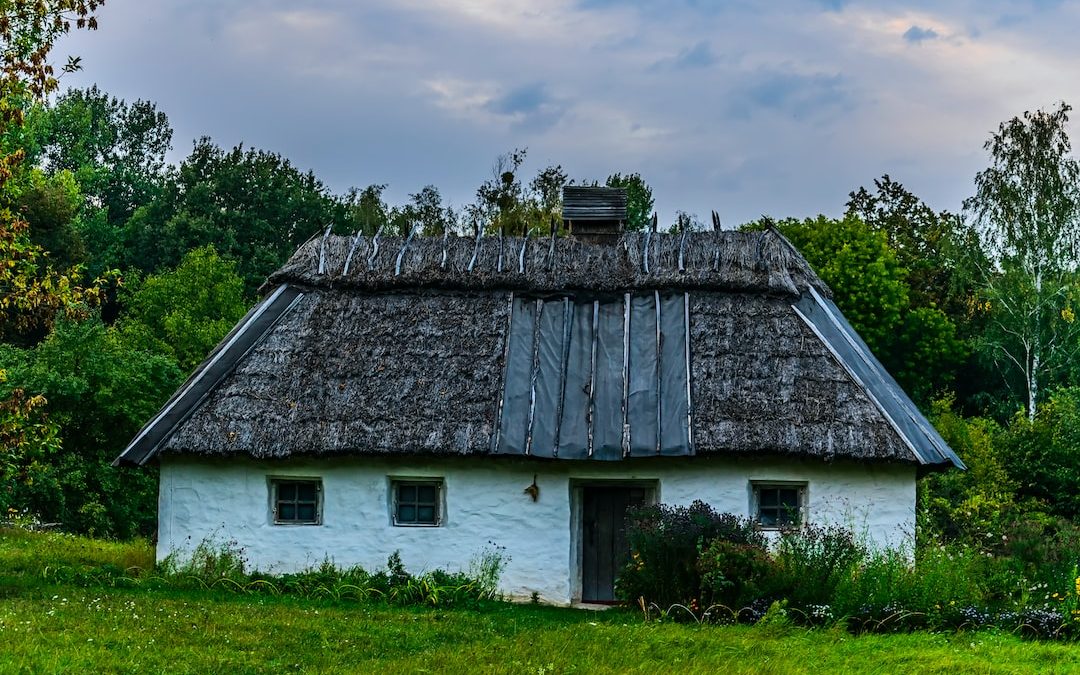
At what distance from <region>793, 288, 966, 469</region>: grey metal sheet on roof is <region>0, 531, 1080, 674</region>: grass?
4.00 metres

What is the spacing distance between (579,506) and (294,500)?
4.02m

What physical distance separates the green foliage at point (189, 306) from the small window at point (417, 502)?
18.5m

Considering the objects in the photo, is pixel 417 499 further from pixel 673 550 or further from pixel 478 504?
pixel 673 550

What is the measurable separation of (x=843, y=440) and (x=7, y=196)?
10670mm

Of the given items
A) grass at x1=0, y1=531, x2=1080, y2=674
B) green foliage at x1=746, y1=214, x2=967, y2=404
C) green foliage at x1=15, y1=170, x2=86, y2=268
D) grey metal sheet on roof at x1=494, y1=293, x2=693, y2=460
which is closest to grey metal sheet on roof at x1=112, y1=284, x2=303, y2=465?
grass at x1=0, y1=531, x2=1080, y2=674

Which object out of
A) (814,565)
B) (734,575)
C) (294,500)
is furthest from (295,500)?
(814,565)

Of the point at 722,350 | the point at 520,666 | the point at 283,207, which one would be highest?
the point at 283,207

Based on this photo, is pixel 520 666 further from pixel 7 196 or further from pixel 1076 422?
pixel 1076 422

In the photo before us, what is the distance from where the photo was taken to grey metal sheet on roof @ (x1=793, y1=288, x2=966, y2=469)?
52.3 feet

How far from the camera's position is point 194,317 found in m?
36.0

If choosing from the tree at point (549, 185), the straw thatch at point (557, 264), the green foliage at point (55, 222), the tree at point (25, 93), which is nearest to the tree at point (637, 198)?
the tree at point (549, 185)

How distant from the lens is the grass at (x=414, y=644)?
34.1ft

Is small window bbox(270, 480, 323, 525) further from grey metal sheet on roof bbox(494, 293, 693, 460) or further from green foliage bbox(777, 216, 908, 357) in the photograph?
green foliage bbox(777, 216, 908, 357)

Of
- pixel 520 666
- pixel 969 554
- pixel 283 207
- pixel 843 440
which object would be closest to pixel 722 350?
pixel 843 440
